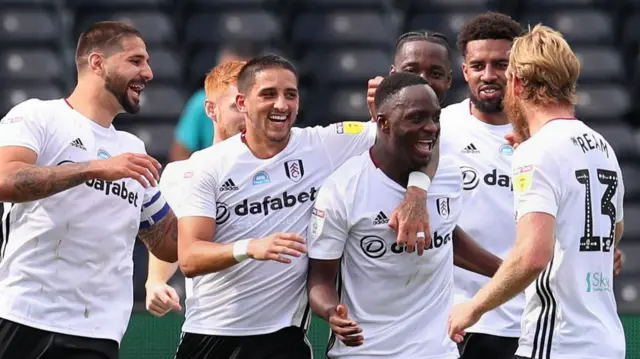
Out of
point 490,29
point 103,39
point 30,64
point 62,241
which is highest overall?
point 30,64

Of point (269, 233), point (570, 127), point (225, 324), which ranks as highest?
point (570, 127)

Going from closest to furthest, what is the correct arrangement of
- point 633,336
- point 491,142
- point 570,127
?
point 570,127, point 491,142, point 633,336

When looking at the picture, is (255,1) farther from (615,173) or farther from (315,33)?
(615,173)

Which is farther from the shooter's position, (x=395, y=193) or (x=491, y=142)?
(x=491, y=142)

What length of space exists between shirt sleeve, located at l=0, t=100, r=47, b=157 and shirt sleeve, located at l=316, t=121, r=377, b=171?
132 cm

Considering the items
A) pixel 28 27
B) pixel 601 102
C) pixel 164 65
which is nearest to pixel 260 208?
pixel 164 65

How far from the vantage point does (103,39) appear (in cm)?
659

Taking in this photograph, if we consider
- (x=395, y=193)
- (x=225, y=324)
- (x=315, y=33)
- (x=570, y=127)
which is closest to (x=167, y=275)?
(x=225, y=324)

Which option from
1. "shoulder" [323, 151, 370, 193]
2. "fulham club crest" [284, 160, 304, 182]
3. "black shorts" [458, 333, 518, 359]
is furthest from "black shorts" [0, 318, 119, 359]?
"black shorts" [458, 333, 518, 359]

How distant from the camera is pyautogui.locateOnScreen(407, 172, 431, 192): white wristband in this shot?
19.6 feet

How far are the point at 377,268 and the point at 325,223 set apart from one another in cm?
30

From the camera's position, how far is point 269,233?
640 cm

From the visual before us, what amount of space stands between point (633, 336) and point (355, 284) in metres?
2.81

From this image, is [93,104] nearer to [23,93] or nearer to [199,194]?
[199,194]
